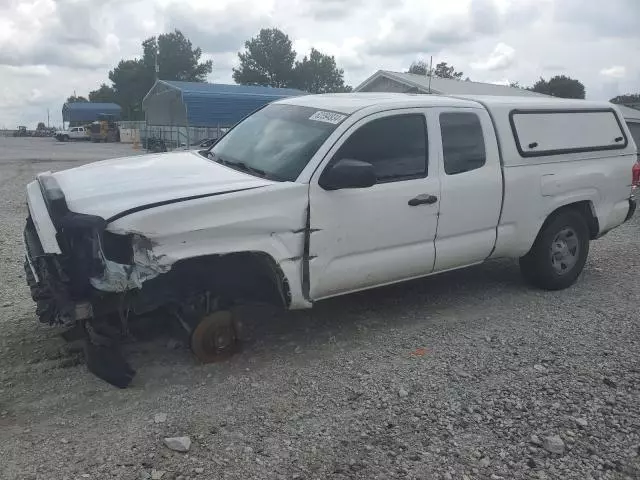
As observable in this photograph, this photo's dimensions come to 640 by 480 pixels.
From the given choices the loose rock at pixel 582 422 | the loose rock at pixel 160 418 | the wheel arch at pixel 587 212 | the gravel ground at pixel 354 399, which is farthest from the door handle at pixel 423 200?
the loose rock at pixel 160 418

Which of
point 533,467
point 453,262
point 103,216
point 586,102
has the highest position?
point 586,102

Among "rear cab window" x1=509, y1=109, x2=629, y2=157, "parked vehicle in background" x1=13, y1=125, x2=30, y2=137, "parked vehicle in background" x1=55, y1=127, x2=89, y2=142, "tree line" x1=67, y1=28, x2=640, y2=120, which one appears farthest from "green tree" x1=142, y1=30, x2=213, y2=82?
"rear cab window" x1=509, y1=109, x2=629, y2=157

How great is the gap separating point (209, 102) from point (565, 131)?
2470 centimetres

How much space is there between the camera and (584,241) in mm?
6027

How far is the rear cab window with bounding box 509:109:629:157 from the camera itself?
5.45 metres

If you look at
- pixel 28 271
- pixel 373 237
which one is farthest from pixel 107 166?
pixel 373 237

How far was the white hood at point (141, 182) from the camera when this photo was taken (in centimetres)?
371

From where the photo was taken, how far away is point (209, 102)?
2861 cm

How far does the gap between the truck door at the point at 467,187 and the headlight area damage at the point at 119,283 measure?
1.57 meters

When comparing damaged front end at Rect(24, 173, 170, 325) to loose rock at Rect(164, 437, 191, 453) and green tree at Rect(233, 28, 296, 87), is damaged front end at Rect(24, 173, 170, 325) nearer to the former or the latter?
loose rock at Rect(164, 437, 191, 453)

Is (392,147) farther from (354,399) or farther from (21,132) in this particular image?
(21,132)

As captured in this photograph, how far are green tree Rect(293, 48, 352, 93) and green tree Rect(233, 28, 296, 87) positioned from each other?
1.16 metres

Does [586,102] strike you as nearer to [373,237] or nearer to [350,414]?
[373,237]

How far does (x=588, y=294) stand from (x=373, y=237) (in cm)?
273
